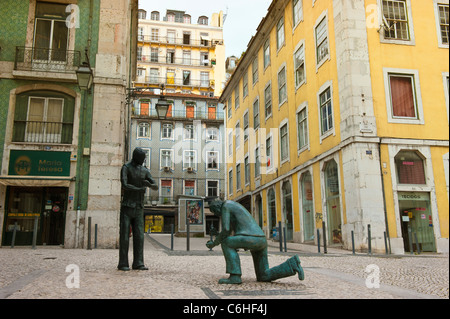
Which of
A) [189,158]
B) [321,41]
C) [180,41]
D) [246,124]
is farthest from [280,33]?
[180,41]

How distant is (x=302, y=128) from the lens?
1994cm

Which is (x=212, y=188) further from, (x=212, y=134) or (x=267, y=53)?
(x=267, y=53)

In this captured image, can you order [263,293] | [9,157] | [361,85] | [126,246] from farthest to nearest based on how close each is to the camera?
1. [361,85]
2. [9,157]
3. [126,246]
4. [263,293]

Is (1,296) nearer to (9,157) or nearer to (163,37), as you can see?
(9,157)

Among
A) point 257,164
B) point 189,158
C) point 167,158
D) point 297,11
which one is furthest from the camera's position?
point 189,158

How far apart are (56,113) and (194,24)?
130ft

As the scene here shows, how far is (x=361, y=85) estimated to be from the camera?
15.0m

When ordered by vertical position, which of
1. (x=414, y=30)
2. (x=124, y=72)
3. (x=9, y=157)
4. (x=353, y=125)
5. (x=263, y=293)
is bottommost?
(x=263, y=293)

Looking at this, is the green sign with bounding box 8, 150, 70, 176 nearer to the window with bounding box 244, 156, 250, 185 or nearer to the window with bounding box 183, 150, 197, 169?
the window with bounding box 244, 156, 250, 185

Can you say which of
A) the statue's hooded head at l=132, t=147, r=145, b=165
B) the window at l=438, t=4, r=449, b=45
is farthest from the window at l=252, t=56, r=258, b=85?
the statue's hooded head at l=132, t=147, r=145, b=165

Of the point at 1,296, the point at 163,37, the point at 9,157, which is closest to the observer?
the point at 1,296

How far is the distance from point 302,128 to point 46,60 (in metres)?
12.0

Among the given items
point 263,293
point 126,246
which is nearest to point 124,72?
point 126,246

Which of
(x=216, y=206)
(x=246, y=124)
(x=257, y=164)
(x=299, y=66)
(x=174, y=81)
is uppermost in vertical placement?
(x=174, y=81)
